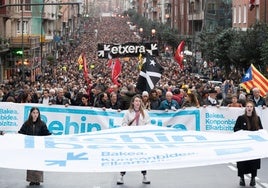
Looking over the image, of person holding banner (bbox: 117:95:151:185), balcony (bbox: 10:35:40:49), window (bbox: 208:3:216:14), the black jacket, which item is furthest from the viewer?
window (bbox: 208:3:216:14)

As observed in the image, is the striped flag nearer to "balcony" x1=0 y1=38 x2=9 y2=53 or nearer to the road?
the road

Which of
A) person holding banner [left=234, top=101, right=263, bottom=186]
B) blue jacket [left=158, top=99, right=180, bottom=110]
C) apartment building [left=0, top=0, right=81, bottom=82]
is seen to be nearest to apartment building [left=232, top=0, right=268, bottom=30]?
apartment building [left=0, top=0, right=81, bottom=82]

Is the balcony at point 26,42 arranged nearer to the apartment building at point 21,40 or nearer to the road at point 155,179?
the apartment building at point 21,40

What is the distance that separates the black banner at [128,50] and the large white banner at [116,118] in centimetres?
1404

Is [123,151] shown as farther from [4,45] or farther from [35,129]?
[4,45]

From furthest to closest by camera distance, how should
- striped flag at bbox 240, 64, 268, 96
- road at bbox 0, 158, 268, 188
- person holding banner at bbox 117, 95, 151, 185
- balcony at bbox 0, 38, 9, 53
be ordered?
1. balcony at bbox 0, 38, 9, 53
2. striped flag at bbox 240, 64, 268, 96
3. road at bbox 0, 158, 268, 188
4. person holding banner at bbox 117, 95, 151, 185

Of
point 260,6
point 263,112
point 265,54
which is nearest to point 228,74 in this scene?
point 260,6

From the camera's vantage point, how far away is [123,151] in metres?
11.0

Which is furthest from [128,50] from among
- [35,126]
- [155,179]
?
[35,126]

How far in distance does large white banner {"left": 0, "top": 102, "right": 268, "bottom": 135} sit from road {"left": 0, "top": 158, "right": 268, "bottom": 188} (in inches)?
50.6

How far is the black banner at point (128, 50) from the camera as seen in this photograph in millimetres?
31298

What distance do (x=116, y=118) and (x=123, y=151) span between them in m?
5.56

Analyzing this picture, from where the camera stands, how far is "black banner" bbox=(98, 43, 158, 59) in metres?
31.3

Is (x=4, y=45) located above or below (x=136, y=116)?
above
